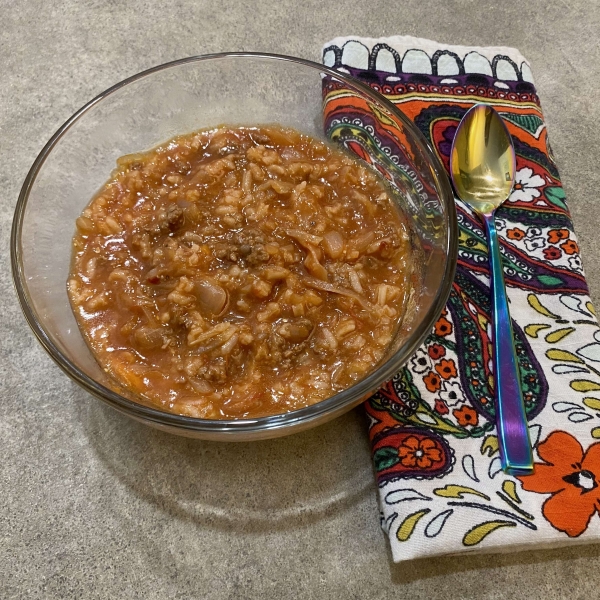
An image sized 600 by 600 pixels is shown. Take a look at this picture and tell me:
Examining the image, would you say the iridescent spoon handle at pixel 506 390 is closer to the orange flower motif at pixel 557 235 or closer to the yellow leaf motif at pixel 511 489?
the yellow leaf motif at pixel 511 489

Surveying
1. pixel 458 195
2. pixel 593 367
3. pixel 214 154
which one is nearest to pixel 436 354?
pixel 593 367

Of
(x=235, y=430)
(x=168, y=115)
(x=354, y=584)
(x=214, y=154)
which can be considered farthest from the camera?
(x=168, y=115)

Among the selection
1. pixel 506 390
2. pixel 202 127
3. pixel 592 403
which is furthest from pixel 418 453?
pixel 202 127

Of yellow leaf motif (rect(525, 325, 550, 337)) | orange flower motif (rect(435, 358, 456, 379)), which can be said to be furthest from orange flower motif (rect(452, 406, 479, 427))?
yellow leaf motif (rect(525, 325, 550, 337))

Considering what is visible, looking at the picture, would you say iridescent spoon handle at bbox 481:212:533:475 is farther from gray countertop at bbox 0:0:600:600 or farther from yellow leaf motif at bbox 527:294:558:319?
gray countertop at bbox 0:0:600:600

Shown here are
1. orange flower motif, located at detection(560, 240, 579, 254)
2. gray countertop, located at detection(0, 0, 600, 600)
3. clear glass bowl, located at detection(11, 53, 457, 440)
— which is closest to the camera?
clear glass bowl, located at detection(11, 53, 457, 440)

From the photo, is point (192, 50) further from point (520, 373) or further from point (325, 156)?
point (520, 373)
